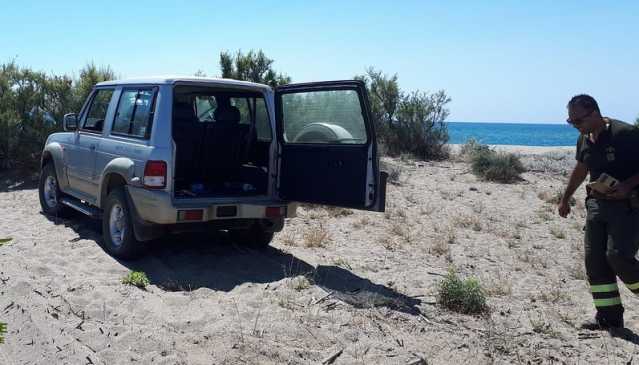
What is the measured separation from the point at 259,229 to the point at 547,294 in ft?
10.9

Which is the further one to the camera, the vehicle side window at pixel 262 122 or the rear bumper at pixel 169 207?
the vehicle side window at pixel 262 122

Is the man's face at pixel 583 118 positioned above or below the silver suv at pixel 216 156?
above

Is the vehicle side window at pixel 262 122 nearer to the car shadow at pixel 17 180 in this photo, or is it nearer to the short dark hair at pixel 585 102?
the short dark hair at pixel 585 102

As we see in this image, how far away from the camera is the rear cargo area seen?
23.0ft

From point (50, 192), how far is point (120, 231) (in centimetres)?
283

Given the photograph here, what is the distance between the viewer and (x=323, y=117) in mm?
6344

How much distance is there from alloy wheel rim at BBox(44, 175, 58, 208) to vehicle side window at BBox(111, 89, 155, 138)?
7.92 feet

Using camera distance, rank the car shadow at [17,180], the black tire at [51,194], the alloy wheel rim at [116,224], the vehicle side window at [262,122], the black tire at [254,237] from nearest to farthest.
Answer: the alloy wheel rim at [116,224] → the vehicle side window at [262,122] → the black tire at [254,237] → the black tire at [51,194] → the car shadow at [17,180]

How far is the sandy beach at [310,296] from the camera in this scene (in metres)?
4.29

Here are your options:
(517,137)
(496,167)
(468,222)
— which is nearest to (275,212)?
(468,222)

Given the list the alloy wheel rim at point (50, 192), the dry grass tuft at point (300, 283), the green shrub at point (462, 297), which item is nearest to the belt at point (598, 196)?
the green shrub at point (462, 297)

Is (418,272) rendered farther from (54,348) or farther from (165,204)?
(54,348)

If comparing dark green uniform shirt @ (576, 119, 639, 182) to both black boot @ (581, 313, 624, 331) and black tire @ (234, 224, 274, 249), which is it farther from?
black tire @ (234, 224, 274, 249)

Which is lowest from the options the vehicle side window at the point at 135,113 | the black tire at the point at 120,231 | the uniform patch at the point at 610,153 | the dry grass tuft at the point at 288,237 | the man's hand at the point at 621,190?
the dry grass tuft at the point at 288,237
